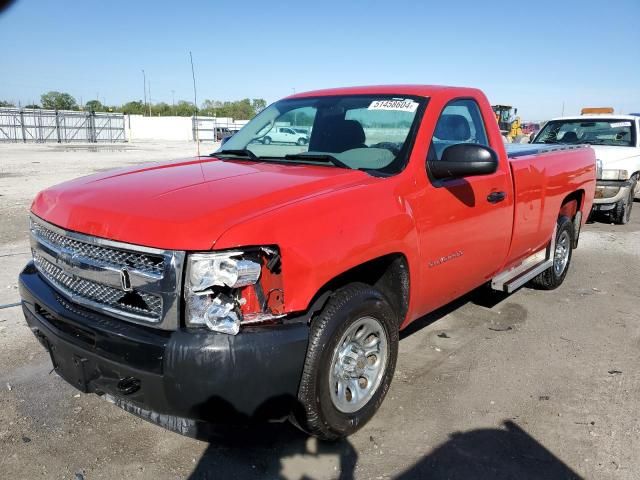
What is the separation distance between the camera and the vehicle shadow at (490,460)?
275 cm

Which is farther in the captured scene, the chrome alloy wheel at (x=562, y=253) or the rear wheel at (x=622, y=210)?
the rear wheel at (x=622, y=210)

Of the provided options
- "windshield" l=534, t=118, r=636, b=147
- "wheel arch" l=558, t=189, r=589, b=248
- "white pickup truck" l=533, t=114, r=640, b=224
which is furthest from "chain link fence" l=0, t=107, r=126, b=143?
"wheel arch" l=558, t=189, r=589, b=248

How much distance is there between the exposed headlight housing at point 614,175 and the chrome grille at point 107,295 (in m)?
9.26

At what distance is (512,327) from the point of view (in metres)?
4.81

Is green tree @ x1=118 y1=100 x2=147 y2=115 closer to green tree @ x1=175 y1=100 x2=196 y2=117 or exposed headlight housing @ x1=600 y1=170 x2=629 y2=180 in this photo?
green tree @ x1=175 y1=100 x2=196 y2=117

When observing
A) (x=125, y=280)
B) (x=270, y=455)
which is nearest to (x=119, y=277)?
(x=125, y=280)

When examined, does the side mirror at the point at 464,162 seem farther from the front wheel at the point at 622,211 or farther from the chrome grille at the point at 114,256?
the front wheel at the point at 622,211

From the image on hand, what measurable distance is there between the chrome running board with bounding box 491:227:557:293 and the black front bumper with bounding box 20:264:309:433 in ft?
8.22

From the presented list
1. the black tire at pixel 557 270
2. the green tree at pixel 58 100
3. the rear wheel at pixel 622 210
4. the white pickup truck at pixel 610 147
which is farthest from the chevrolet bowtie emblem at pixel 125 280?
the green tree at pixel 58 100

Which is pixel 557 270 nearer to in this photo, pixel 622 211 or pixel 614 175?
pixel 614 175

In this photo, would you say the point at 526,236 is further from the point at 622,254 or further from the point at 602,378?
the point at 622,254

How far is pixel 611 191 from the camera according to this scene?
9.59 m

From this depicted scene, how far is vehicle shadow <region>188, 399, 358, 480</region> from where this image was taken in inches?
108

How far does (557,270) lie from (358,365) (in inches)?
147
